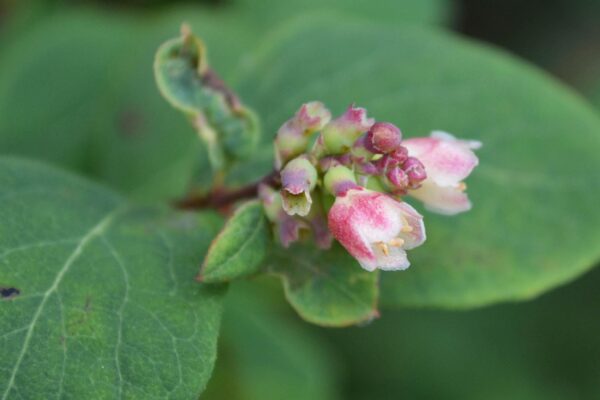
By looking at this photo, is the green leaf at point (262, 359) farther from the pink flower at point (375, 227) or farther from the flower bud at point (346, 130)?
the pink flower at point (375, 227)

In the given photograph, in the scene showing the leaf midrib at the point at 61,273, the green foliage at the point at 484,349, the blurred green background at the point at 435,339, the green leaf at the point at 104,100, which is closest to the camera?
the leaf midrib at the point at 61,273

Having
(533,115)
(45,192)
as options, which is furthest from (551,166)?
(45,192)

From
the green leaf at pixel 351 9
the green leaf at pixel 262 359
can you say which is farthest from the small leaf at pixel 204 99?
the green leaf at pixel 351 9

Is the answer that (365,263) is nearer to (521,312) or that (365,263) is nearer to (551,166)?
(551,166)

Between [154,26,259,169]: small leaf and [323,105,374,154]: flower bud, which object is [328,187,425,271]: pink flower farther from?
[154,26,259,169]: small leaf

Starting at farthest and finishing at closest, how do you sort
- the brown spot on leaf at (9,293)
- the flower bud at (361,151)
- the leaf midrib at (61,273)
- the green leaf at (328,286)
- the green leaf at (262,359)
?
the green leaf at (262,359) < the green leaf at (328,286) < the flower bud at (361,151) < the brown spot on leaf at (9,293) < the leaf midrib at (61,273)

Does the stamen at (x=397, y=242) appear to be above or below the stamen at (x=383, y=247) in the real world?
above

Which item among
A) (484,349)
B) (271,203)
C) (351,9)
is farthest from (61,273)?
(484,349)

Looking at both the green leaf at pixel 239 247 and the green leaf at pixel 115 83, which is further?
the green leaf at pixel 115 83
